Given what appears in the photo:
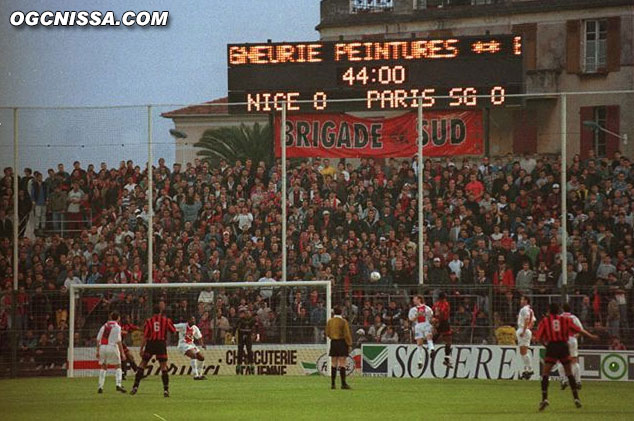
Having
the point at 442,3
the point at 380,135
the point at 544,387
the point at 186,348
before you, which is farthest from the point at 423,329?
the point at 442,3

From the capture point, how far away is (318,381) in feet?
98.8

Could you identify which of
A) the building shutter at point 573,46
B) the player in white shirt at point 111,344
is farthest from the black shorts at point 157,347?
the building shutter at point 573,46

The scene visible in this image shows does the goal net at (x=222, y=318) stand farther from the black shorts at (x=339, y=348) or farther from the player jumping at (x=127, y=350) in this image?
the black shorts at (x=339, y=348)

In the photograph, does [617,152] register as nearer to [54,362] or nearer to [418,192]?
[418,192]

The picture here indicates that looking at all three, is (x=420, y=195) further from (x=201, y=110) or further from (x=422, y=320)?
(x=201, y=110)

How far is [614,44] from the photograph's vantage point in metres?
58.2

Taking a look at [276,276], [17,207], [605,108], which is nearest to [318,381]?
[276,276]

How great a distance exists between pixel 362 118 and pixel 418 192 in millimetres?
2546

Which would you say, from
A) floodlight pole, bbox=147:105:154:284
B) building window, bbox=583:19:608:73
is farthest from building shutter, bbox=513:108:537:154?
building window, bbox=583:19:608:73

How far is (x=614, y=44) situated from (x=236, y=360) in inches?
1251

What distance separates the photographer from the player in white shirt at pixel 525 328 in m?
28.7

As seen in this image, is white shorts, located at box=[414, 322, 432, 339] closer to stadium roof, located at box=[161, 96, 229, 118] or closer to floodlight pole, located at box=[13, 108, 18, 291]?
stadium roof, located at box=[161, 96, 229, 118]

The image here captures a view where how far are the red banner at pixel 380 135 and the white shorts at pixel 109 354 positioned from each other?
800 cm

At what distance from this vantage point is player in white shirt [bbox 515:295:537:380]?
94.3ft
